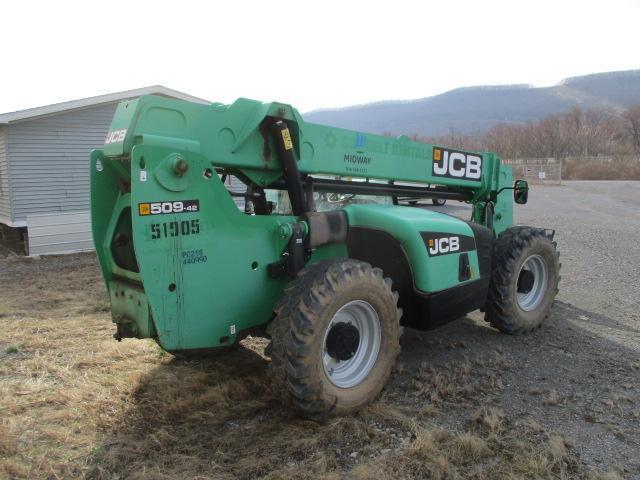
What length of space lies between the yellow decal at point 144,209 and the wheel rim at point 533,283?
3.91m

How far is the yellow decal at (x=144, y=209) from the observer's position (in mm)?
3010

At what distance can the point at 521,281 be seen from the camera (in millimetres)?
5430

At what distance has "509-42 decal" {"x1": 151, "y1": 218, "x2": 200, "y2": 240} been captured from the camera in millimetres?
3074

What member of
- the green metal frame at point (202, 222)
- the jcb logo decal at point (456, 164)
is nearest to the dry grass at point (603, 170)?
the jcb logo decal at point (456, 164)

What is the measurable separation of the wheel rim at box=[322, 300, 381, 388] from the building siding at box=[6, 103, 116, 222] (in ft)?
41.8

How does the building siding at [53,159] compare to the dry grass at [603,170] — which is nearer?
the building siding at [53,159]

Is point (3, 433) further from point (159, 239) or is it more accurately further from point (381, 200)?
point (381, 200)

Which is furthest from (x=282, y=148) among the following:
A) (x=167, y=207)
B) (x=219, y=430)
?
(x=219, y=430)

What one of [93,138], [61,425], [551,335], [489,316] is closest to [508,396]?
[489,316]

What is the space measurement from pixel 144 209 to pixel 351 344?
161 centimetres

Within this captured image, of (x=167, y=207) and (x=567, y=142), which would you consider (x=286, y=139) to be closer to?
(x=167, y=207)

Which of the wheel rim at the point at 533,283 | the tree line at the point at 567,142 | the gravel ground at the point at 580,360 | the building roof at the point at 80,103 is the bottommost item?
the gravel ground at the point at 580,360

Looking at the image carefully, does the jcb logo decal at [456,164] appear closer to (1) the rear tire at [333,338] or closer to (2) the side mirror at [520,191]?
(2) the side mirror at [520,191]

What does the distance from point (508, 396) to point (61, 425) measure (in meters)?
3.11
